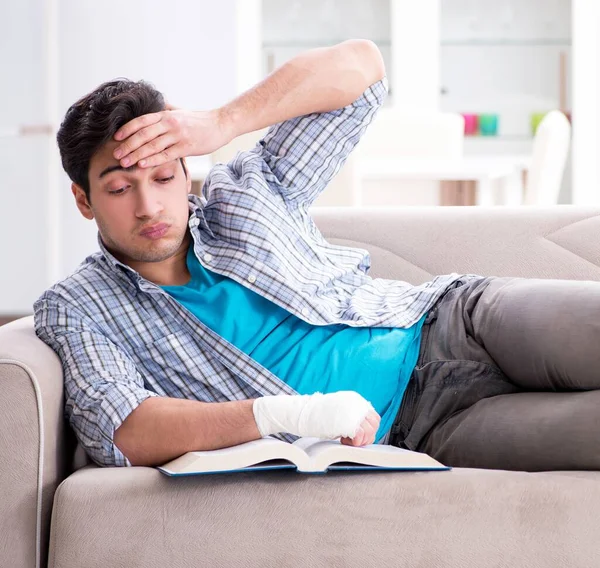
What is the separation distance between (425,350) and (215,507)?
Answer: 57cm

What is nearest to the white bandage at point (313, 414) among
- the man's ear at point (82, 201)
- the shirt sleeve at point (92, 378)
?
the shirt sleeve at point (92, 378)

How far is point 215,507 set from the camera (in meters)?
1.13

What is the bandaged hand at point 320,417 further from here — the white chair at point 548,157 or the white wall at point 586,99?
the white wall at point 586,99

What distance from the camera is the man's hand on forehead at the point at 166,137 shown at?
1.51 m

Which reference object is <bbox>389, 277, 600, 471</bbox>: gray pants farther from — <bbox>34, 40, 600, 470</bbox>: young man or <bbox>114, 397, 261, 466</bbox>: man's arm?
<bbox>114, 397, 261, 466</bbox>: man's arm

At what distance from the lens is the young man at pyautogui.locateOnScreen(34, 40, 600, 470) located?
50.5 inches

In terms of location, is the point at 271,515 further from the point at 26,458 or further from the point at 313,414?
the point at 26,458

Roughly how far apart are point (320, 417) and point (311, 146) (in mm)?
705

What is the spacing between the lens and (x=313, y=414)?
3.99 ft

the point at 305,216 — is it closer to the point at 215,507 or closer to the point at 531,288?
the point at 531,288

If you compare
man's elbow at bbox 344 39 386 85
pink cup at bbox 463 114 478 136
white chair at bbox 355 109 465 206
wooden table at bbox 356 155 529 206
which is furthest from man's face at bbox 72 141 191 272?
pink cup at bbox 463 114 478 136

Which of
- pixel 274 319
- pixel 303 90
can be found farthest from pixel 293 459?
pixel 303 90

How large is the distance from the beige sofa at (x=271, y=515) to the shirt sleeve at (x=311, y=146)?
0.68m

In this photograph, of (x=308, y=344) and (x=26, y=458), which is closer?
(x=26, y=458)
